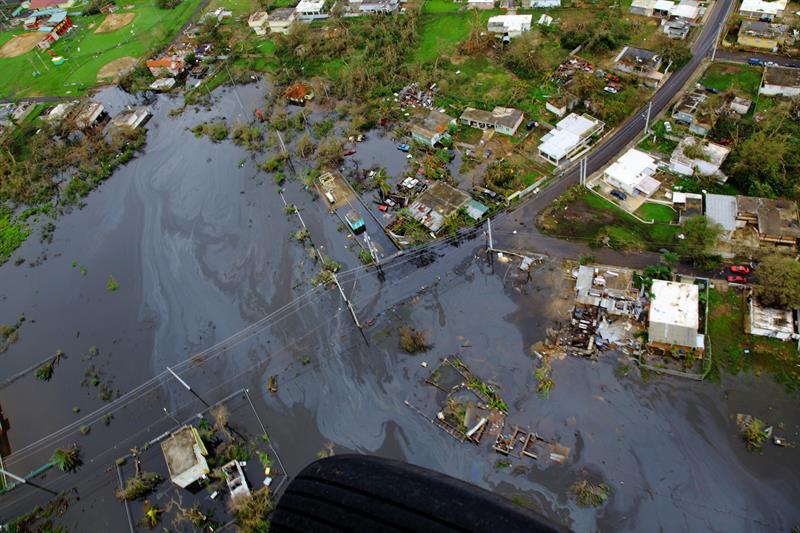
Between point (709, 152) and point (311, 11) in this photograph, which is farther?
point (311, 11)

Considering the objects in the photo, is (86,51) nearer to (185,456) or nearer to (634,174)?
(185,456)

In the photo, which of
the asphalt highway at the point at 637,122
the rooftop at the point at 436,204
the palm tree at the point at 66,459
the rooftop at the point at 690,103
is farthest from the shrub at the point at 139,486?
the rooftop at the point at 690,103

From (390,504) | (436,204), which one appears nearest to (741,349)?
(436,204)

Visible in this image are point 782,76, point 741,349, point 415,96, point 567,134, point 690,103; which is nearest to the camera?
point 741,349

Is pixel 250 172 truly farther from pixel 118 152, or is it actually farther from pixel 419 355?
pixel 419 355

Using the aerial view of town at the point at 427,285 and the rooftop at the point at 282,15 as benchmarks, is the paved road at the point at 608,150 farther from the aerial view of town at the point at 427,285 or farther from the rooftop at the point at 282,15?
the rooftop at the point at 282,15

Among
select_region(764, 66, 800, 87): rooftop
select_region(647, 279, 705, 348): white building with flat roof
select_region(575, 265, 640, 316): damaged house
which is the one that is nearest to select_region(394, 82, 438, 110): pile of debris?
select_region(575, 265, 640, 316): damaged house
